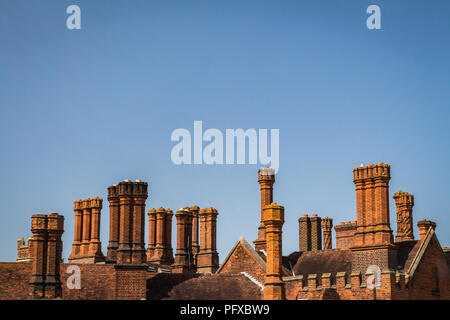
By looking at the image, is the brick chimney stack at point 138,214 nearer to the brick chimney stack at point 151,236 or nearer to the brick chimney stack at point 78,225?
the brick chimney stack at point 151,236

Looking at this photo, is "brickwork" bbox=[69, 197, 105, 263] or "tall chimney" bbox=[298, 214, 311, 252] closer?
"tall chimney" bbox=[298, 214, 311, 252]

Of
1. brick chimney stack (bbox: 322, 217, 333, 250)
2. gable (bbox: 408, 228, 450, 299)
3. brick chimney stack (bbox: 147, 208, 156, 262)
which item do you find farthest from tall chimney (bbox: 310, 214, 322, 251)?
brick chimney stack (bbox: 147, 208, 156, 262)

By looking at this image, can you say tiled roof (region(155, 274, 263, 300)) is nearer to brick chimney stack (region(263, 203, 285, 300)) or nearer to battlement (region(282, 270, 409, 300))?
battlement (region(282, 270, 409, 300))

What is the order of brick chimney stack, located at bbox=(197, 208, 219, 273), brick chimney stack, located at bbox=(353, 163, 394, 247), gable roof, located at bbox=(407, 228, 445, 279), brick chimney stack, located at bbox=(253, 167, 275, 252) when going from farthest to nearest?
brick chimney stack, located at bbox=(197, 208, 219, 273) → brick chimney stack, located at bbox=(253, 167, 275, 252) → brick chimney stack, located at bbox=(353, 163, 394, 247) → gable roof, located at bbox=(407, 228, 445, 279)

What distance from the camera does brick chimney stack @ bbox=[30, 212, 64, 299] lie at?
35.2m

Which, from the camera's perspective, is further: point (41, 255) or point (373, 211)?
point (373, 211)

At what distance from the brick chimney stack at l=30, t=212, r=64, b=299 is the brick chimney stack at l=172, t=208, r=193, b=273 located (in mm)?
12947

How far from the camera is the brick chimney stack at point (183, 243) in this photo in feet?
157

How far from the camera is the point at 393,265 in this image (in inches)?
1586
